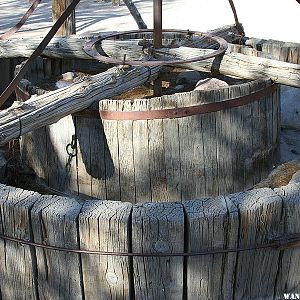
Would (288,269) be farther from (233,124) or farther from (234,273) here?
(233,124)

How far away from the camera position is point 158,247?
8.68 feet

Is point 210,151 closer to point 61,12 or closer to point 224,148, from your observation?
point 224,148

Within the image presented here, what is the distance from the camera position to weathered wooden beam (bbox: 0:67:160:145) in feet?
9.92

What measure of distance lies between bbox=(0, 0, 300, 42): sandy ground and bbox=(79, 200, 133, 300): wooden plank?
8.07 metres

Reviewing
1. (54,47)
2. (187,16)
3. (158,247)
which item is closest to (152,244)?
(158,247)

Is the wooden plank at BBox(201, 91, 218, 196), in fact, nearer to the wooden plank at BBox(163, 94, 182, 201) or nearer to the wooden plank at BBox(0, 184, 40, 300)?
the wooden plank at BBox(163, 94, 182, 201)

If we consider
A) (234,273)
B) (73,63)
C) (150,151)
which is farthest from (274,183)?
(73,63)

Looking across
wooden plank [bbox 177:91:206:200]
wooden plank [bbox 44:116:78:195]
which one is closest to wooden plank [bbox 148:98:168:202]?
wooden plank [bbox 177:91:206:200]

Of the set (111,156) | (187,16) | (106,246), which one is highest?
(111,156)

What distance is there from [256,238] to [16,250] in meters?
1.14

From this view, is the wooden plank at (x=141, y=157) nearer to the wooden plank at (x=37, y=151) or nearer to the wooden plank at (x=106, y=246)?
the wooden plank at (x=37, y=151)

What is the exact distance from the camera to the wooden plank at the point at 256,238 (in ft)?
8.75

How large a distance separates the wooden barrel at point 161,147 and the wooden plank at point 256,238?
77 centimetres

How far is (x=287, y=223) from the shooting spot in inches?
108
